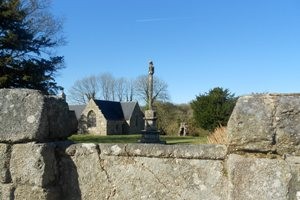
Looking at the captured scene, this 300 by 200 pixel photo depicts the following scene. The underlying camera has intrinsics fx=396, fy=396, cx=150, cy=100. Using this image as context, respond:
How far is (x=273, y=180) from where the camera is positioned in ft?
8.26

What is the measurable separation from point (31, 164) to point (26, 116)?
38 cm

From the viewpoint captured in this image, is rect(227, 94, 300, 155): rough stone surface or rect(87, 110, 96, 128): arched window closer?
rect(227, 94, 300, 155): rough stone surface

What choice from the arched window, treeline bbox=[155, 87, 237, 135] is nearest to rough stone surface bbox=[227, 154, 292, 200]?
treeline bbox=[155, 87, 237, 135]

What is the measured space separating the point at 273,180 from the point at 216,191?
448 mm

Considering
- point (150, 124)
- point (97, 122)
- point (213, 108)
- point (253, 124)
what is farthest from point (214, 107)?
point (253, 124)

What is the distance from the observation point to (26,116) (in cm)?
314

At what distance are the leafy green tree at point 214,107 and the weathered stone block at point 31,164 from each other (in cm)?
2998

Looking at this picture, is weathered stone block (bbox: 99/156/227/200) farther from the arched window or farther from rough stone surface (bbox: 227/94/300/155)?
the arched window

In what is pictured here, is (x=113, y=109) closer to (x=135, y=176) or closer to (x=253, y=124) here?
(x=135, y=176)

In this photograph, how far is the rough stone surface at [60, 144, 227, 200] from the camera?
284 cm

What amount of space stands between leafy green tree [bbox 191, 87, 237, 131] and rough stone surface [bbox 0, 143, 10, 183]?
98.5ft

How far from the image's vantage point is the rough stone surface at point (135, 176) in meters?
2.84

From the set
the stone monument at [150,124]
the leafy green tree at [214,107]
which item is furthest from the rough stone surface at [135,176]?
the leafy green tree at [214,107]

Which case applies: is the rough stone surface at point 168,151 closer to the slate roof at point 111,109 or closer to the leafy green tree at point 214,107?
the leafy green tree at point 214,107
